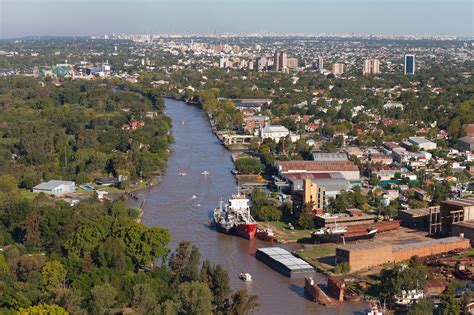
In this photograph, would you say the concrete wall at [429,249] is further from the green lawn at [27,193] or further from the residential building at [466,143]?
the residential building at [466,143]

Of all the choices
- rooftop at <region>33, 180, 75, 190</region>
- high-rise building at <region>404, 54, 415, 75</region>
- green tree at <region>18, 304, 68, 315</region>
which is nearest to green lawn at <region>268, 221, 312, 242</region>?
rooftop at <region>33, 180, 75, 190</region>

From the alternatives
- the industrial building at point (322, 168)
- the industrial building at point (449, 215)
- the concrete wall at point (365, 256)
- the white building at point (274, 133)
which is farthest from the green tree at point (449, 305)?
the white building at point (274, 133)

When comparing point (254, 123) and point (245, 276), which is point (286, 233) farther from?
point (254, 123)

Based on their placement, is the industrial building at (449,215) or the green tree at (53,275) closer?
the green tree at (53,275)

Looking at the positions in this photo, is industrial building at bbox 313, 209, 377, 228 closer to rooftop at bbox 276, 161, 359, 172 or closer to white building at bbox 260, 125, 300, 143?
rooftop at bbox 276, 161, 359, 172

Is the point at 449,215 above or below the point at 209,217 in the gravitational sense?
above

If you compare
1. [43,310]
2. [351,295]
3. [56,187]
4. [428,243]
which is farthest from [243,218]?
[43,310]
